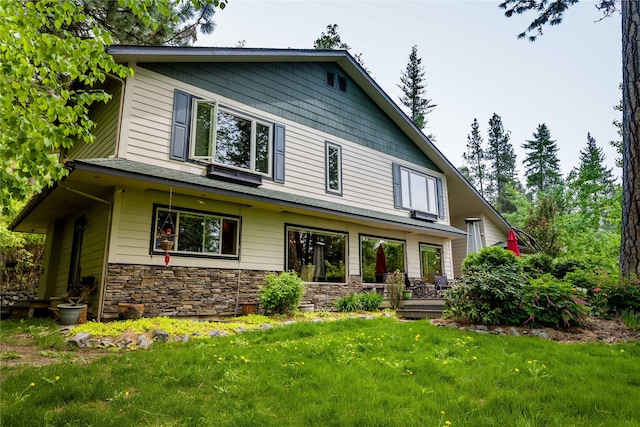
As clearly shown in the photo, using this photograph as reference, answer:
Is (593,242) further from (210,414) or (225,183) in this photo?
(210,414)

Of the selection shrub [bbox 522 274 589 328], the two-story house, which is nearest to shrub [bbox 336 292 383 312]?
the two-story house

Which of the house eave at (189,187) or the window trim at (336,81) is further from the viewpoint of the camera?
the window trim at (336,81)

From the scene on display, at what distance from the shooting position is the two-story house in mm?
7645

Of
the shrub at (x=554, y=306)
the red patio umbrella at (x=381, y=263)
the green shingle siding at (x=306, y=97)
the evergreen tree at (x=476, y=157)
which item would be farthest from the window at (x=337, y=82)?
the evergreen tree at (x=476, y=157)

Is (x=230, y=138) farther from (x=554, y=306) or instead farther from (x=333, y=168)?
(x=554, y=306)

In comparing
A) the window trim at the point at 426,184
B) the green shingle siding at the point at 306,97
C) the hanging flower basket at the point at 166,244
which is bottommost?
the hanging flower basket at the point at 166,244

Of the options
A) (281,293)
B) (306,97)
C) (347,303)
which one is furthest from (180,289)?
(306,97)

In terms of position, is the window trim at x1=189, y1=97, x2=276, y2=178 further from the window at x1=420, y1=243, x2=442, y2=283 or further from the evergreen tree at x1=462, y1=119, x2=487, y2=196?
the evergreen tree at x1=462, y1=119, x2=487, y2=196

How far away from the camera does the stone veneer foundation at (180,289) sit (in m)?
7.21

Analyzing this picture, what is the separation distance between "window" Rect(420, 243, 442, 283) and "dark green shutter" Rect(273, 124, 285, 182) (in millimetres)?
6298

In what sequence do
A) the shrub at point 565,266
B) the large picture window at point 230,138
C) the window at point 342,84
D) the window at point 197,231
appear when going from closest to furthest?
the window at point 197,231 → the large picture window at point 230,138 → the shrub at point 565,266 → the window at point 342,84

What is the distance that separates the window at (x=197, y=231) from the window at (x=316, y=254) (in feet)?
5.71

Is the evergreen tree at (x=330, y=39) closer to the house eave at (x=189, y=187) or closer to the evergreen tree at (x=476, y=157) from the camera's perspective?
the house eave at (x=189, y=187)

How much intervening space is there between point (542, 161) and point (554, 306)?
36177 millimetres
